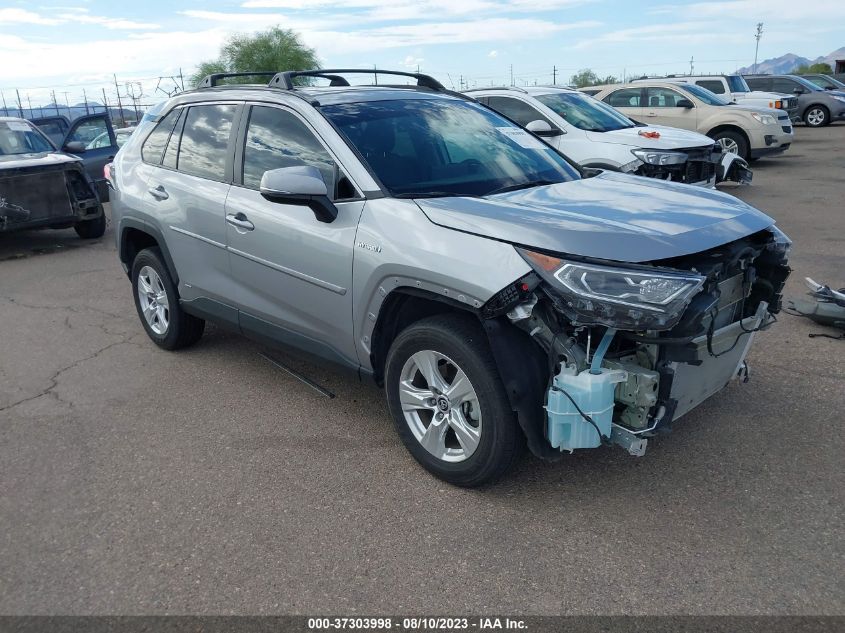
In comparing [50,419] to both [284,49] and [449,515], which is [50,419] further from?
[284,49]

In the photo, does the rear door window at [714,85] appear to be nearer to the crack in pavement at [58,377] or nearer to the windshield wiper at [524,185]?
the windshield wiper at [524,185]

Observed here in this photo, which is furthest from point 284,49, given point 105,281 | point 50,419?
point 50,419

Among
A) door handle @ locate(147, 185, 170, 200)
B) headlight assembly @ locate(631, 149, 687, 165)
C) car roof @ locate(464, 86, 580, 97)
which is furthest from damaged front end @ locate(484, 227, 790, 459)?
car roof @ locate(464, 86, 580, 97)

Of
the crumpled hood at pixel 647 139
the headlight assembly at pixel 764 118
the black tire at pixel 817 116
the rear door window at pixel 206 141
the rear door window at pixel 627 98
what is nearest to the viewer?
the rear door window at pixel 206 141

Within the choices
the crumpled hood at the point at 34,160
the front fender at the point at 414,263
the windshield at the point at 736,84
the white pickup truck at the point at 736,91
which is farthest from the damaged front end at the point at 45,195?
the windshield at the point at 736,84

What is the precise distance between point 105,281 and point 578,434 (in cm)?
664

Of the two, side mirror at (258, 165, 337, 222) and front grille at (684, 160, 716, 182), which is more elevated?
side mirror at (258, 165, 337, 222)

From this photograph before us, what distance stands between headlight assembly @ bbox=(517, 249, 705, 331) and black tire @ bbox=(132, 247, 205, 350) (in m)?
3.28

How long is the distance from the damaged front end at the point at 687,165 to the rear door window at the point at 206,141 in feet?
20.7

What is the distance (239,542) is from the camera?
128 inches

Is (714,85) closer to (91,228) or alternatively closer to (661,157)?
(661,157)

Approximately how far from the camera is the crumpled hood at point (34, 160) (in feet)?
31.2

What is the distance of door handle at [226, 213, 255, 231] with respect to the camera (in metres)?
4.35

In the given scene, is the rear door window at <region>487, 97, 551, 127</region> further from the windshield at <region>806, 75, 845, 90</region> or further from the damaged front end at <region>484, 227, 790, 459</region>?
the windshield at <region>806, 75, 845, 90</region>
